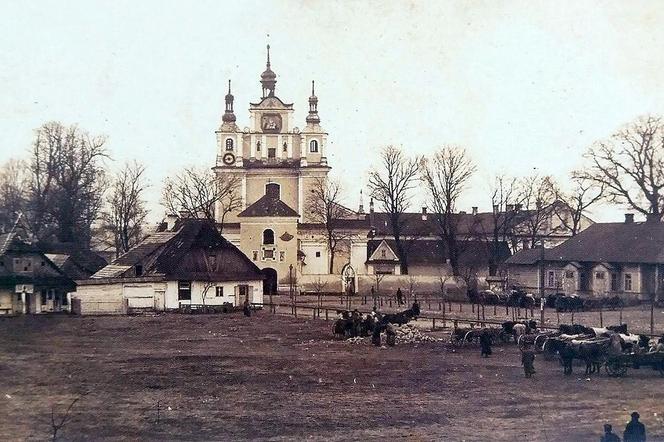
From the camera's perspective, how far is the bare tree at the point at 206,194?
60.5 meters

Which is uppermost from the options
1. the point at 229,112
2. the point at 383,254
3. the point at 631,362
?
the point at 229,112

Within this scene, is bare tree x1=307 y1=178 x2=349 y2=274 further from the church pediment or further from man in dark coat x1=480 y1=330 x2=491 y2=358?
man in dark coat x1=480 y1=330 x2=491 y2=358

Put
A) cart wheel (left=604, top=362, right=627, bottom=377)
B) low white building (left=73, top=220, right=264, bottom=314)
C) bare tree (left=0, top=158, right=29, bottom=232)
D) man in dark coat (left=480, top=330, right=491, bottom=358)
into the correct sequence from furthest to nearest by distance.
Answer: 1. low white building (left=73, top=220, right=264, bottom=314)
2. bare tree (left=0, top=158, right=29, bottom=232)
3. man in dark coat (left=480, top=330, right=491, bottom=358)
4. cart wheel (left=604, top=362, right=627, bottom=377)

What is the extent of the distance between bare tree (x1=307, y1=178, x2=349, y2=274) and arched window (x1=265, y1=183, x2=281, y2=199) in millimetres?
2822

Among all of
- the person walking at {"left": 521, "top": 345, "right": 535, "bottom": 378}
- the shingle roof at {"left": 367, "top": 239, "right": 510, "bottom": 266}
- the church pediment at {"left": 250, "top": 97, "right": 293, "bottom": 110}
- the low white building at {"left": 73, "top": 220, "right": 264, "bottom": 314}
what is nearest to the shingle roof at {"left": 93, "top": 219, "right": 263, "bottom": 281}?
the low white building at {"left": 73, "top": 220, "right": 264, "bottom": 314}

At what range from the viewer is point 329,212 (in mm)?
58344

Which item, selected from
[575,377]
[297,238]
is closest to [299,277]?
[297,238]

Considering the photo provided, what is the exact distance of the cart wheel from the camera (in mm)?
18922

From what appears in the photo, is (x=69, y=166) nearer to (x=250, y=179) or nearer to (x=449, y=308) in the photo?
(x=449, y=308)

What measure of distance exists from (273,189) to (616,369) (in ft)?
151

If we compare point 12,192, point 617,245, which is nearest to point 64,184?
point 12,192

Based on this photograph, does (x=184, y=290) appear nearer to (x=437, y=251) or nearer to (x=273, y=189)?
(x=273, y=189)

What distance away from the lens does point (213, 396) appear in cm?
1645

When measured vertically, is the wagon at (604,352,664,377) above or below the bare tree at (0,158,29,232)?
below
